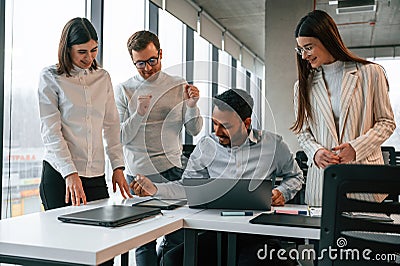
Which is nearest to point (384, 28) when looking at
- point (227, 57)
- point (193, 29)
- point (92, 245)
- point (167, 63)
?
point (227, 57)

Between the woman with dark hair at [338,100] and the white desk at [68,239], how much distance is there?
69 cm

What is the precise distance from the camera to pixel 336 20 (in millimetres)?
7477

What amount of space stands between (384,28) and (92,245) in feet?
26.0

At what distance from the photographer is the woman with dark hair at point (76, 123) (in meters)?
1.87

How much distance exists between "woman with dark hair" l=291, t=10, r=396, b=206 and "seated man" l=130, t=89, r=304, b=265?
14 centimetres

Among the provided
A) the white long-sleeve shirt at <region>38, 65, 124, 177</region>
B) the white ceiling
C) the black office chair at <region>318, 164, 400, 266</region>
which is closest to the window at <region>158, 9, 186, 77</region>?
the white ceiling

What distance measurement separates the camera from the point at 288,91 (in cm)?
514

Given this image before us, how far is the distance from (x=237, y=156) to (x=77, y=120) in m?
0.70

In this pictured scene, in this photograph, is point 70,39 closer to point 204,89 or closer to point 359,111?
point 204,89

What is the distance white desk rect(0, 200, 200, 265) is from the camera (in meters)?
1.10

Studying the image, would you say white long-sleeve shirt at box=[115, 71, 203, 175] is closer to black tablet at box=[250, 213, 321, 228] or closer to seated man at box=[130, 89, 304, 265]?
seated man at box=[130, 89, 304, 265]

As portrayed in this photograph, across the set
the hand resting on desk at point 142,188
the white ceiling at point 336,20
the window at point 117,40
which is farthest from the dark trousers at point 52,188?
the white ceiling at point 336,20

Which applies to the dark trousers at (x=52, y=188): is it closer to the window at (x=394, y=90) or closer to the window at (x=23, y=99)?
the window at (x=23, y=99)

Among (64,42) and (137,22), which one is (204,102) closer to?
(64,42)
